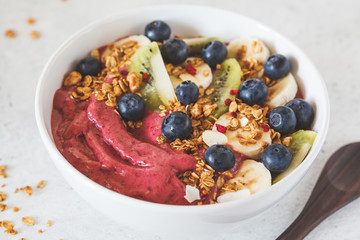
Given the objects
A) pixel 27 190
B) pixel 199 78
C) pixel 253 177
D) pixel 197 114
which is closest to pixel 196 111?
pixel 197 114

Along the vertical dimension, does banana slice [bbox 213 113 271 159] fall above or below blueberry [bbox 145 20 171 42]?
below

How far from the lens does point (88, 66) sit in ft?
6.22

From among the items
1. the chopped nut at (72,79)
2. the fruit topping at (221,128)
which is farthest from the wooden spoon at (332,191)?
the chopped nut at (72,79)

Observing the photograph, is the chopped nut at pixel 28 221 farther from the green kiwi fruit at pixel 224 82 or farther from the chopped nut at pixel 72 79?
the green kiwi fruit at pixel 224 82

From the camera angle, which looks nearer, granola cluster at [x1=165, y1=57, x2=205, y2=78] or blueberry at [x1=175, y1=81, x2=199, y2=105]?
blueberry at [x1=175, y1=81, x2=199, y2=105]

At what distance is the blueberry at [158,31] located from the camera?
79.8 inches

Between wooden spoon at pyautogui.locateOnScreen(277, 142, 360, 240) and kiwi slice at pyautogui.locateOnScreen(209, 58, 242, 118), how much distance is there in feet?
1.65

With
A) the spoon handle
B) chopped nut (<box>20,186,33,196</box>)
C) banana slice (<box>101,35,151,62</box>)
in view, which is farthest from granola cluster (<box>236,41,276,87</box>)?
chopped nut (<box>20,186,33,196</box>)

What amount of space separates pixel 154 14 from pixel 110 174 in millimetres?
911

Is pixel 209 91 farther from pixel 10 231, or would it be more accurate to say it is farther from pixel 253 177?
pixel 10 231

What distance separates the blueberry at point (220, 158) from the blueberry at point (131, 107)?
332mm

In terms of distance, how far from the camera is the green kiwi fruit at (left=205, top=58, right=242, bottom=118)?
5.88ft

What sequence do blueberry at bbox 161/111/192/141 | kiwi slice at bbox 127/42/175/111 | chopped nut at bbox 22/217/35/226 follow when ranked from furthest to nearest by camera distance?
kiwi slice at bbox 127/42/175/111
chopped nut at bbox 22/217/35/226
blueberry at bbox 161/111/192/141

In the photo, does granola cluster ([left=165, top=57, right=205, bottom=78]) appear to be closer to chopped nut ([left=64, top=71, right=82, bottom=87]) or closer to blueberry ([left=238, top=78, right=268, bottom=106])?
blueberry ([left=238, top=78, right=268, bottom=106])
